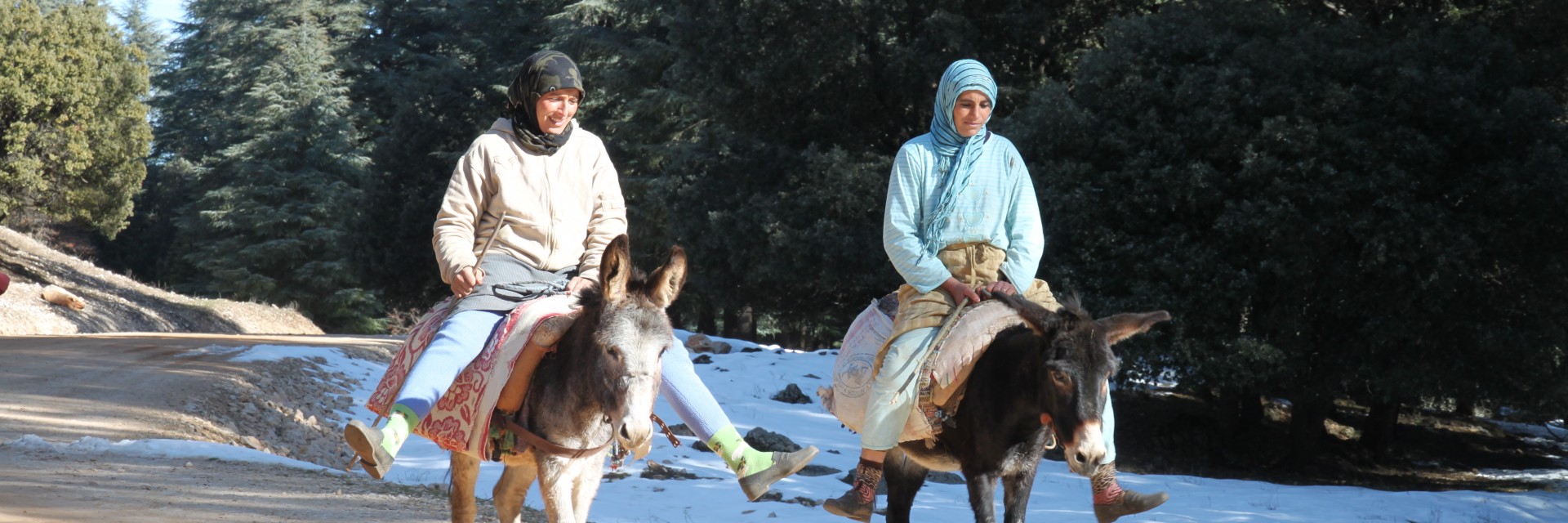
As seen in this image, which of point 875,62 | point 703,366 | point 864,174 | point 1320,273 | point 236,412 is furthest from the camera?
point 875,62

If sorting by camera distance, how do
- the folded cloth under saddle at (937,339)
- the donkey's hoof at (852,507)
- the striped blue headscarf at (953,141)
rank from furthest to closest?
the striped blue headscarf at (953,141) < the donkey's hoof at (852,507) < the folded cloth under saddle at (937,339)

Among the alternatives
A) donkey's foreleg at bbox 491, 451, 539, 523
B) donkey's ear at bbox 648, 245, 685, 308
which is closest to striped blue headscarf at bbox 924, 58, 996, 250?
donkey's ear at bbox 648, 245, 685, 308

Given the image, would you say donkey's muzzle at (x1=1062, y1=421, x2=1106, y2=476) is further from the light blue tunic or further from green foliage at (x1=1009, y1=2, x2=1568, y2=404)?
green foliage at (x1=1009, y1=2, x2=1568, y2=404)

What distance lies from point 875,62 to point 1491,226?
10.5 metres

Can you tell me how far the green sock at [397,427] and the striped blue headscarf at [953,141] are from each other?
2669 millimetres

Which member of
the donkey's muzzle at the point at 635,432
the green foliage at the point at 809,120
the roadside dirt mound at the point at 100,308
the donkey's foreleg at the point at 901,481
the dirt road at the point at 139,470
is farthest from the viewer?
the roadside dirt mound at the point at 100,308

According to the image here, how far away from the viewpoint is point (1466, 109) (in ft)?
48.0

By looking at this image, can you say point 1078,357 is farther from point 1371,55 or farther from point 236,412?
point 1371,55

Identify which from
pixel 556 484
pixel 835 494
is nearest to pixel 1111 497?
pixel 556 484

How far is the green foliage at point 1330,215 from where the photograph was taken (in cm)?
1436

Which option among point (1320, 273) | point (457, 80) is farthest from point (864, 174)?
point (457, 80)

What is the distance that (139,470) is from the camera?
353 inches

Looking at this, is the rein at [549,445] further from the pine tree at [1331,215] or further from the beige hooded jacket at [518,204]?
the pine tree at [1331,215]

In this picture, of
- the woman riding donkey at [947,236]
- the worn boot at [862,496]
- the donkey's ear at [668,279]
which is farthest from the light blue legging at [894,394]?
the donkey's ear at [668,279]
